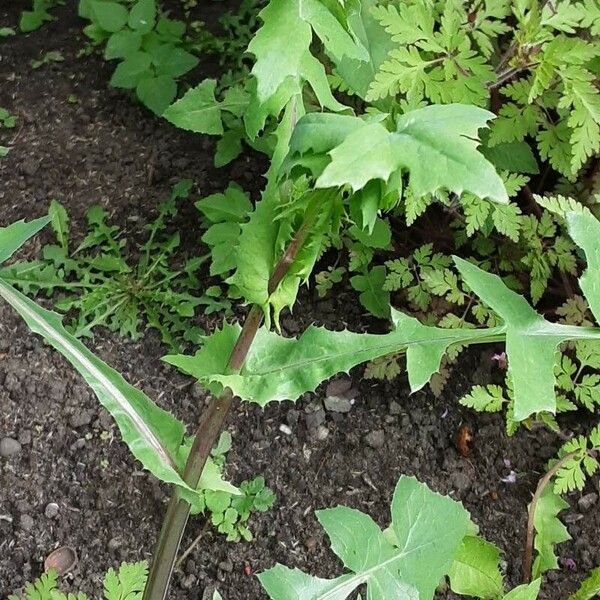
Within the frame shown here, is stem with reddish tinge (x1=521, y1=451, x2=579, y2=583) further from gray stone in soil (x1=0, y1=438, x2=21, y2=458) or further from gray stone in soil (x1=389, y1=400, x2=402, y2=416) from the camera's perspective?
gray stone in soil (x1=0, y1=438, x2=21, y2=458)

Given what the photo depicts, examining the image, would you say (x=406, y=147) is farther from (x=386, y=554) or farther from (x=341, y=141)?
(x=386, y=554)

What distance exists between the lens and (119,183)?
2.34 meters

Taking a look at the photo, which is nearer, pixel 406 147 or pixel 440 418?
pixel 406 147

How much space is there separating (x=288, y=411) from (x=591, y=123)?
0.97m

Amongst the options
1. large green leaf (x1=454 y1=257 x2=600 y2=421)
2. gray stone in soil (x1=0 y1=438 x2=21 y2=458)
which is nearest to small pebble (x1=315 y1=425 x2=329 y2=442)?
gray stone in soil (x1=0 y1=438 x2=21 y2=458)

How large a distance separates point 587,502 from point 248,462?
0.81 metres

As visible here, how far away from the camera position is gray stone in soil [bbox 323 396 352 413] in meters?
2.01

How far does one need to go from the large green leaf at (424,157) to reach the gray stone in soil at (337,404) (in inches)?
46.3

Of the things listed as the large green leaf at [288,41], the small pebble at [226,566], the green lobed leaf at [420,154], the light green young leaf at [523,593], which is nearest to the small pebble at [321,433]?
the small pebble at [226,566]

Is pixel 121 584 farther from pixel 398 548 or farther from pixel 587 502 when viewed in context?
pixel 587 502

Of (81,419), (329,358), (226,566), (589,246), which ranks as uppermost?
(589,246)

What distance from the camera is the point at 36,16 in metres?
2.64

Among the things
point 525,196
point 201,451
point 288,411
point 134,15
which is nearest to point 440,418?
point 288,411

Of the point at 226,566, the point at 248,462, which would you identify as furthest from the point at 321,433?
the point at 226,566
